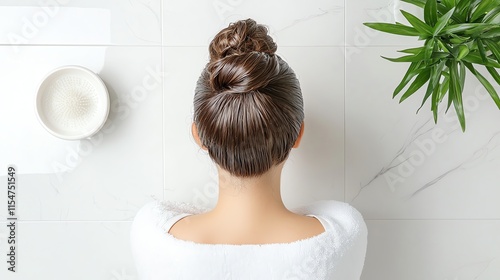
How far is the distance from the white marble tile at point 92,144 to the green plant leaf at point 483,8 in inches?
36.7

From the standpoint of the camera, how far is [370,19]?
1646 mm

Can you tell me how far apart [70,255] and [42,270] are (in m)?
0.10

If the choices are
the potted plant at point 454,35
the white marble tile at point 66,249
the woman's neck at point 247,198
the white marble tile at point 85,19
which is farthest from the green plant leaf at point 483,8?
the white marble tile at point 66,249

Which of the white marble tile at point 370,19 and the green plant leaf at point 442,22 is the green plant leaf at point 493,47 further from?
the white marble tile at point 370,19

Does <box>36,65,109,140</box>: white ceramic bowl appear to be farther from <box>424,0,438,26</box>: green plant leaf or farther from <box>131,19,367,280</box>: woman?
<box>424,0,438,26</box>: green plant leaf

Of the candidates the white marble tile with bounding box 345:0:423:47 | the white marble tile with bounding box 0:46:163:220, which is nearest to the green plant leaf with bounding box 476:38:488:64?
the white marble tile with bounding box 345:0:423:47

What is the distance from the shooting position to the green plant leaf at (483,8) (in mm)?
1300

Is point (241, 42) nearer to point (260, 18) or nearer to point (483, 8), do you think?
point (260, 18)

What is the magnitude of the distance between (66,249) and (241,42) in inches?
36.9

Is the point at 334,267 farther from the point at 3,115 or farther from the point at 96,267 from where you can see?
the point at 3,115

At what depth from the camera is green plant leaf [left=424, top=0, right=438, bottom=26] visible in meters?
1.31

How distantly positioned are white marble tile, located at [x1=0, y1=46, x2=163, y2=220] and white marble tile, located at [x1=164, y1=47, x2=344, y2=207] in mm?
46

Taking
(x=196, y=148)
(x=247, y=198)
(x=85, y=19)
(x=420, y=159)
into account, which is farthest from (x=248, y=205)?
(x=85, y=19)

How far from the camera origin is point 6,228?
1.67 metres
